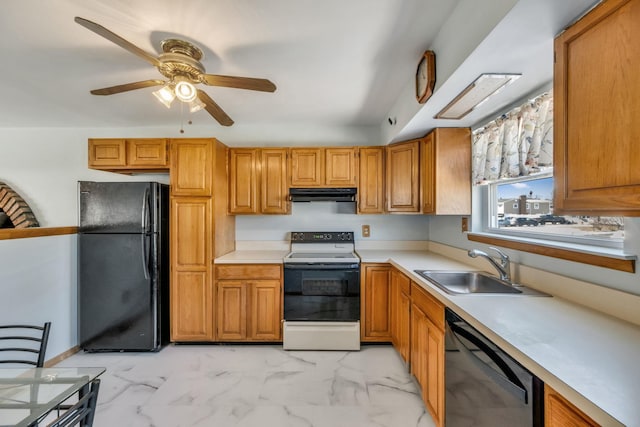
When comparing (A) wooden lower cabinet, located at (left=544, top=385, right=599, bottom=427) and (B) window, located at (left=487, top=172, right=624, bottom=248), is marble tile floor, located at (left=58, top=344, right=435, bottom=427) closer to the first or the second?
(A) wooden lower cabinet, located at (left=544, top=385, right=599, bottom=427)

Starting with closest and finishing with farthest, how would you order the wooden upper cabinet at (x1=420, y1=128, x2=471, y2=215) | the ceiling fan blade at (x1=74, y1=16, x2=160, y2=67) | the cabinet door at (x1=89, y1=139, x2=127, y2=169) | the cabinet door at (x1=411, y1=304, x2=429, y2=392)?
the ceiling fan blade at (x1=74, y1=16, x2=160, y2=67), the cabinet door at (x1=411, y1=304, x2=429, y2=392), the wooden upper cabinet at (x1=420, y1=128, x2=471, y2=215), the cabinet door at (x1=89, y1=139, x2=127, y2=169)

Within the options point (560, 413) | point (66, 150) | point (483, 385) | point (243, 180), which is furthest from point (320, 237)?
point (66, 150)

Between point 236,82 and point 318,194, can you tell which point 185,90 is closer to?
point 236,82

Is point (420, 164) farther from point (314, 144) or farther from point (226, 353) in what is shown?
point (226, 353)

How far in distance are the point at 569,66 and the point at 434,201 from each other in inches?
57.1

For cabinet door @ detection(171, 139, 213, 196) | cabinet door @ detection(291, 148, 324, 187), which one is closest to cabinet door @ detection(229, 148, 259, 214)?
cabinet door @ detection(171, 139, 213, 196)

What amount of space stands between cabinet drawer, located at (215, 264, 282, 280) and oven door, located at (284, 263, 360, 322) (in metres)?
0.12

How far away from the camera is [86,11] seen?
57.4 inches

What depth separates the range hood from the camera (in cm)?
281

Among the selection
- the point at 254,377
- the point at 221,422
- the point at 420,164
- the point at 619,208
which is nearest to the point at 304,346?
the point at 254,377

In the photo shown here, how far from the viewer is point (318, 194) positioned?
111 inches

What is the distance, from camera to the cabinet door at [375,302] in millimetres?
2562

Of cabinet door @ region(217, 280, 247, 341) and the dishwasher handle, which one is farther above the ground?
the dishwasher handle

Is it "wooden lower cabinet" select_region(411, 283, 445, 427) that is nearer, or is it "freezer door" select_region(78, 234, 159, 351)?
"wooden lower cabinet" select_region(411, 283, 445, 427)
